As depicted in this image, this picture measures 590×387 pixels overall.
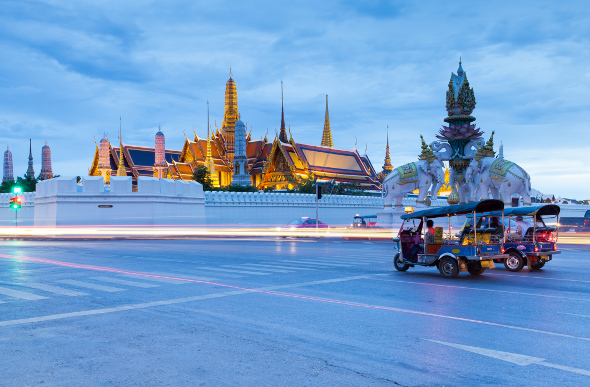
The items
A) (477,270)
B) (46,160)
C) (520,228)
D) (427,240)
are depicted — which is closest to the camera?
(477,270)

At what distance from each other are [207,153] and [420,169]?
40210 mm

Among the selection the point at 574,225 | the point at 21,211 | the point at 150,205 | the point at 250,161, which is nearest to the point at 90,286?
the point at 150,205

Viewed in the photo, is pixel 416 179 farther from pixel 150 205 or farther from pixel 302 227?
pixel 150 205

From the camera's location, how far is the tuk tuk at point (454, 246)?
12.4m

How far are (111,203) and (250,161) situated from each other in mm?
36122

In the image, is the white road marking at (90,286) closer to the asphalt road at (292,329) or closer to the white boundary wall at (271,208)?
the asphalt road at (292,329)

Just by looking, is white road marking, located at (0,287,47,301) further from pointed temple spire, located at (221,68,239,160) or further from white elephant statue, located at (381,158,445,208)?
pointed temple spire, located at (221,68,239,160)

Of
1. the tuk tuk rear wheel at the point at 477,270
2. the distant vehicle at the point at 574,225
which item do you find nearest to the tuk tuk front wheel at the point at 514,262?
the tuk tuk rear wheel at the point at 477,270

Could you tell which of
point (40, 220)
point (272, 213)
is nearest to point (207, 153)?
point (272, 213)

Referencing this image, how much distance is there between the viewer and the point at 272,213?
144 ft

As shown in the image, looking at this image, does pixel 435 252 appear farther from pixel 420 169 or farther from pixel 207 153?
pixel 207 153

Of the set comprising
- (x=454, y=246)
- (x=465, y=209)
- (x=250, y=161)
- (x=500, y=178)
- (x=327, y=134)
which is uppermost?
(x=327, y=134)

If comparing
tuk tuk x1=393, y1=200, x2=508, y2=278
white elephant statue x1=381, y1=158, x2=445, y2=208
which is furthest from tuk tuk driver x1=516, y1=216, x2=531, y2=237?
white elephant statue x1=381, y1=158, x2=445, y2=208

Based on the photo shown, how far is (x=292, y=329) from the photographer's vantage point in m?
6.78
